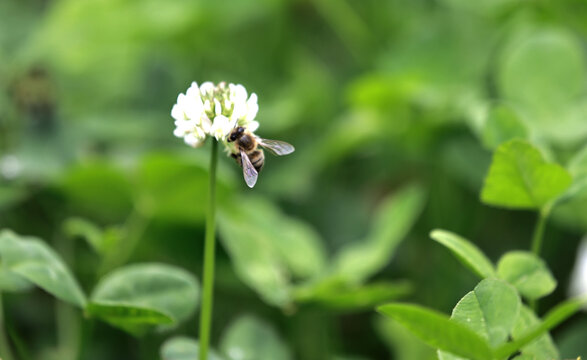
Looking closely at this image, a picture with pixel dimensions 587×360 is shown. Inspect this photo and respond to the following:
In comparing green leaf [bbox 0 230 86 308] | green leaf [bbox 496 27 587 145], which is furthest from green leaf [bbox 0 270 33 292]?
green leaf [bbox 496 27 587 145]

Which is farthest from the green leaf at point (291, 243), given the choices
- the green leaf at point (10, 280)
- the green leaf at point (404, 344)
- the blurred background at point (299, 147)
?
the green leaf at point (10, 280)

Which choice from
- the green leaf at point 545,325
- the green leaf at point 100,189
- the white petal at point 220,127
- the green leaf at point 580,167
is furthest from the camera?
the green leaf at point 100,189

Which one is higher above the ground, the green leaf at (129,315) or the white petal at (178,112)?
the white petal at (178,112)

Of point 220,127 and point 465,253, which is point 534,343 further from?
point 220,127

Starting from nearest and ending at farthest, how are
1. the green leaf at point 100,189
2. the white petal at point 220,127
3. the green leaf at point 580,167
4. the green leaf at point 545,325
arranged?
1. the green leaf at point 545,325
2. the white petal at point 220,127
3. the green leaf at point 580,167
4. the green leaf at point 100,189

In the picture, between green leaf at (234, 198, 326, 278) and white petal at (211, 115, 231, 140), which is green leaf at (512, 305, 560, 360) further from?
green leaf at (234, 198, 326, 278)

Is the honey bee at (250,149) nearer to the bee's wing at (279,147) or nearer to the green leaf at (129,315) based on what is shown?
the bee's wing at (279,147)

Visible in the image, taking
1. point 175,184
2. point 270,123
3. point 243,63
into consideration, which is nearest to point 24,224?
point 175,184
